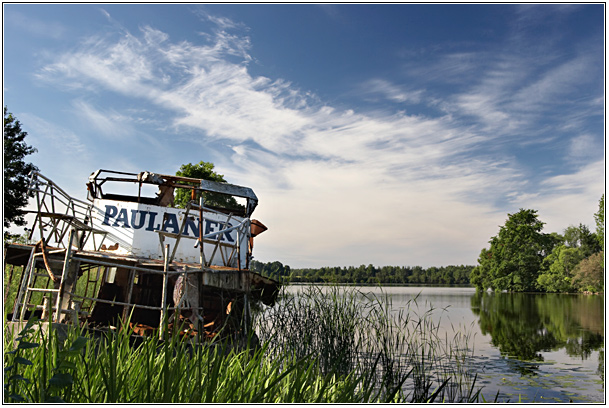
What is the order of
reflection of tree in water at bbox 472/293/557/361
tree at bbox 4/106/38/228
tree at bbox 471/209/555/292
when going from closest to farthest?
reflection of tree in water at bbox 472/293/557/361
tree at bbox 4/106/38/228
tree at bbox 471/209/555/292

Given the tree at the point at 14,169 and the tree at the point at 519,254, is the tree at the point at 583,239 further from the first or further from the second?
the tree at the point at 14,169

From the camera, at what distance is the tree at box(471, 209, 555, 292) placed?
7144 cm

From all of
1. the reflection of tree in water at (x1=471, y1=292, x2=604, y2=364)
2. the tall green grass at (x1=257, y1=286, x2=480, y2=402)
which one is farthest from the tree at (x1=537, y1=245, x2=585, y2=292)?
the tall green grass at (x1=257, y1=286, x2=480, y2=402)

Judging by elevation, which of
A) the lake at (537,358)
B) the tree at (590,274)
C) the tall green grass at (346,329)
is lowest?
the lake at (537,358)

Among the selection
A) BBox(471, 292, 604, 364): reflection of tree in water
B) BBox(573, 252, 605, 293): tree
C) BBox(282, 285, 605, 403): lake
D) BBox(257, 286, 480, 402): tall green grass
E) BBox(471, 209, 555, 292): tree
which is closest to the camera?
BBox(257, 286, 480, 402): tall green grass

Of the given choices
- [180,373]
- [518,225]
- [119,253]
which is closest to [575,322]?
[119,253]

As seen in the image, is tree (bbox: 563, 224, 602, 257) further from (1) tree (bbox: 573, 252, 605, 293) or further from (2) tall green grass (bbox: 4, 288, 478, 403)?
(2) tall green grass (bbox: 4, 288, 478, 403)

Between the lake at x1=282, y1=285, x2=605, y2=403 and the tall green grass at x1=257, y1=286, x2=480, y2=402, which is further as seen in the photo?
the lake at x1=282, y1=285, x2=605, y2=403

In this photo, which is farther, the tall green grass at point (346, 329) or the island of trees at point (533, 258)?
the island of trees at point (533, 258)

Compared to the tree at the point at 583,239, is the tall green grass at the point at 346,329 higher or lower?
lower

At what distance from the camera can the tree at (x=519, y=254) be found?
71438 mm

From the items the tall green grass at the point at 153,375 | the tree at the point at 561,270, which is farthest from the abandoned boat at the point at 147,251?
the tree at the point at 561,270

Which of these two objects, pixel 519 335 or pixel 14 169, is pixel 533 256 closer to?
pixel 519 335

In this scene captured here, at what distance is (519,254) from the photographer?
7200 cm
